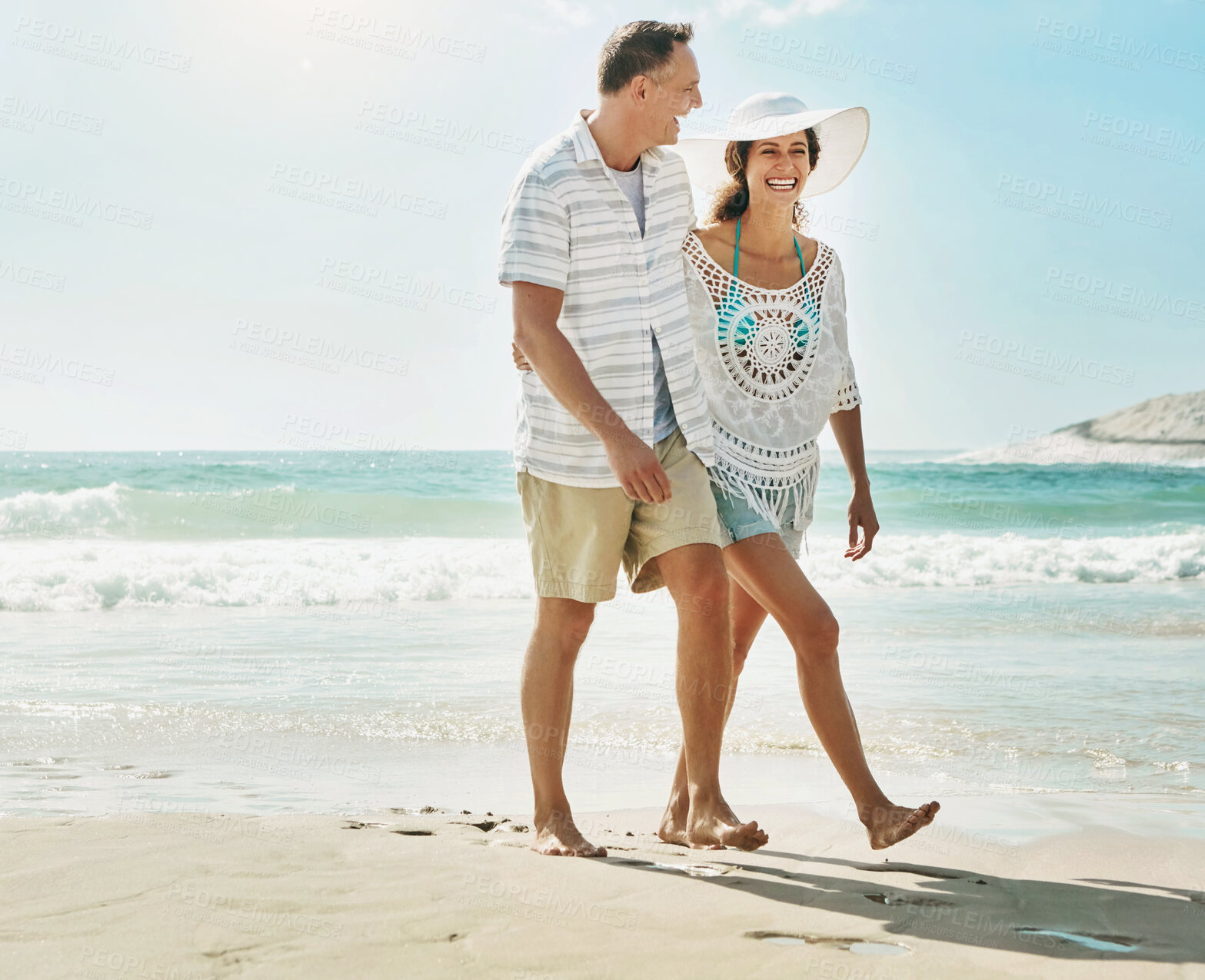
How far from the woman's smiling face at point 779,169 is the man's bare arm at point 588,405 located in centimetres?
80

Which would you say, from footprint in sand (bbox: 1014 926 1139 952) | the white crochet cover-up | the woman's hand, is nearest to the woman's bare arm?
the woman's hand

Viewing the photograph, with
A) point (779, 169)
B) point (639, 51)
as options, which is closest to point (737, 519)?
point (779, 169)

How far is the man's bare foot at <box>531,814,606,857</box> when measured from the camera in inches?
106

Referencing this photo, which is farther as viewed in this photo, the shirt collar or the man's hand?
the shirt collar

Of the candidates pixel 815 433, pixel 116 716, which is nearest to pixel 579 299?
pixel 815 433

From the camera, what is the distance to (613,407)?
2756 mm

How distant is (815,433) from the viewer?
10.4ft

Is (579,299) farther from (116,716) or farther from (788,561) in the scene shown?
(116,716)

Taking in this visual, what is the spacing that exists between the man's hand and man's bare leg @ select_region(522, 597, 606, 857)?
390 mm

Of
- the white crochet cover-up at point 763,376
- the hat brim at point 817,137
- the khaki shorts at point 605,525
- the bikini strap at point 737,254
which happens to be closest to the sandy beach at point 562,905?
the khaki shorts at point 605,525

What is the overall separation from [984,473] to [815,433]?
24.5 m

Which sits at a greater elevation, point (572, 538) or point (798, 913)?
point (572, 538)

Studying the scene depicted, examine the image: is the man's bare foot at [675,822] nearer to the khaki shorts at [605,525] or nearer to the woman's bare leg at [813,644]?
the woman's bare leg at [813,644]

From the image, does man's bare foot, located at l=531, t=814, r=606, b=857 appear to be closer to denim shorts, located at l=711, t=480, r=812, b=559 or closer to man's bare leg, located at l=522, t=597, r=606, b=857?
man's bare leg, located at l=522, t=597, r=606, b=857
